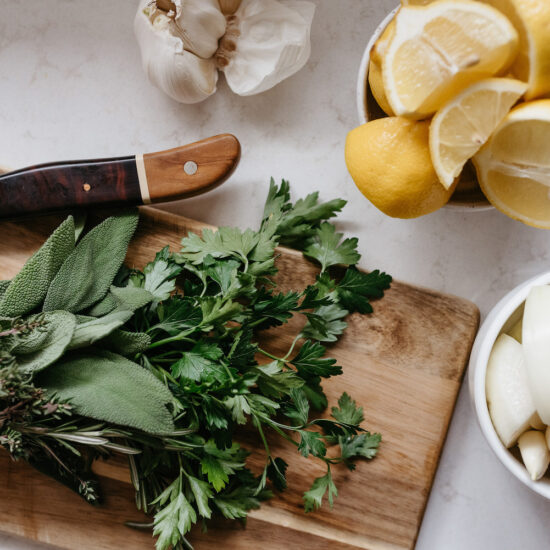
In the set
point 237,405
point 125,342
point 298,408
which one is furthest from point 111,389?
point 298,408

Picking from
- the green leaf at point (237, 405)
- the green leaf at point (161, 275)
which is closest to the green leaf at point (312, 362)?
the green leaf at point (237, 405)

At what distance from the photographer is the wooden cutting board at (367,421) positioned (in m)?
0.93

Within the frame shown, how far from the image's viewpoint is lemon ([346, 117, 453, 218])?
76cm

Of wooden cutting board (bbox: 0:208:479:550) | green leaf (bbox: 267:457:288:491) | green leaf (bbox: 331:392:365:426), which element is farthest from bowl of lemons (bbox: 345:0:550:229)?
green leaf (bbox: 267:457:288:491)

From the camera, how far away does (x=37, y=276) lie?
802 millimetres

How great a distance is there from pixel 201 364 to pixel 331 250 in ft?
0.90

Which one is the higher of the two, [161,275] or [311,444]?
[161,275]

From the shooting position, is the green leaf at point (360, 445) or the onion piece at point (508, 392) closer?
the onion piece at point (508, 392)

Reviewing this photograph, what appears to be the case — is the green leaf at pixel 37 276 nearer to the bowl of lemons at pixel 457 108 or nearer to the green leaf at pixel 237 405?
the green leaf at pixel 237 405

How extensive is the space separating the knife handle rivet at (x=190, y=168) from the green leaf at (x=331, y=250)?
217 millimetres

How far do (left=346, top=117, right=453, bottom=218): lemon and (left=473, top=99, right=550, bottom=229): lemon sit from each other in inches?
2.5

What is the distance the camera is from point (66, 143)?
0.98 metres

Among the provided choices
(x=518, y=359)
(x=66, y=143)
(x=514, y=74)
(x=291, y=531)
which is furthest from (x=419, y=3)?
(x=291, y=531)

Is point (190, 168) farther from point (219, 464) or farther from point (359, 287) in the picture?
point (219, 464)
